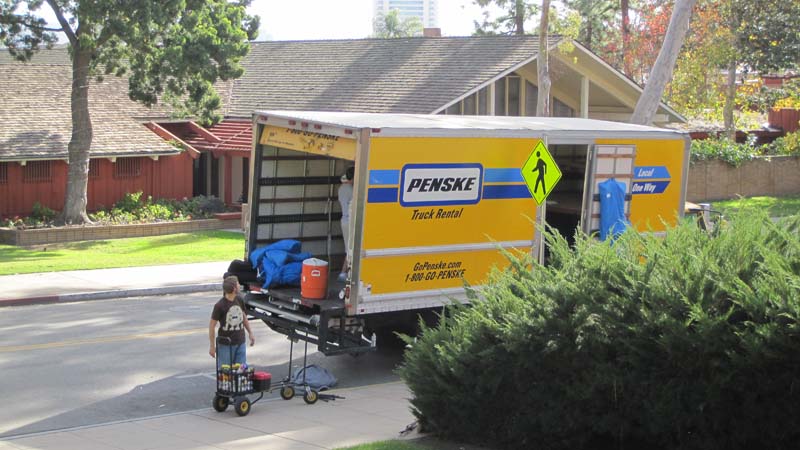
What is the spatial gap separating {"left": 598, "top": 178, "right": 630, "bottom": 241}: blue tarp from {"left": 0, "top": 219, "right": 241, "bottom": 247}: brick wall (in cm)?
1822

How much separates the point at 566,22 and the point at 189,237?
12.9 meters

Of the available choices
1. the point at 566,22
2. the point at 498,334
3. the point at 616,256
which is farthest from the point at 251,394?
the point at 566,22

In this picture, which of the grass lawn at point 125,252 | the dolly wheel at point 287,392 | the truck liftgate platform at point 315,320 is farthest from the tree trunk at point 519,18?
the dolly wheel at point 287,392

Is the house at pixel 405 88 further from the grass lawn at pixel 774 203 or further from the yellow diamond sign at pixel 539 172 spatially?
the yellow diamond sign at pixel 539 172

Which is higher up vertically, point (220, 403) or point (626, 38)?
point (626, 38)

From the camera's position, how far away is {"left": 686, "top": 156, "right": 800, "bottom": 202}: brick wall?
131 ft

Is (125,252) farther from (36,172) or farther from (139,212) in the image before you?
(36,172)

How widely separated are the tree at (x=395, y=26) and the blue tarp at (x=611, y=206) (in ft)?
292

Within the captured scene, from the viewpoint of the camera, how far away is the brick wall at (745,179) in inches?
1577

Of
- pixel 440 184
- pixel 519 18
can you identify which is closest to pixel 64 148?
pixel 440 184

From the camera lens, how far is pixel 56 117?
111ft

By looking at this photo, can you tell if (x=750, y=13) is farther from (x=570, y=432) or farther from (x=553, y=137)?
(x=570, y=432)

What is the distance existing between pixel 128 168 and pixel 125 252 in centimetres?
706

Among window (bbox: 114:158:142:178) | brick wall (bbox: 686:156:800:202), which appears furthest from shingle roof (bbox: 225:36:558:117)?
brick wall (bbox: 686:156:800:202)
